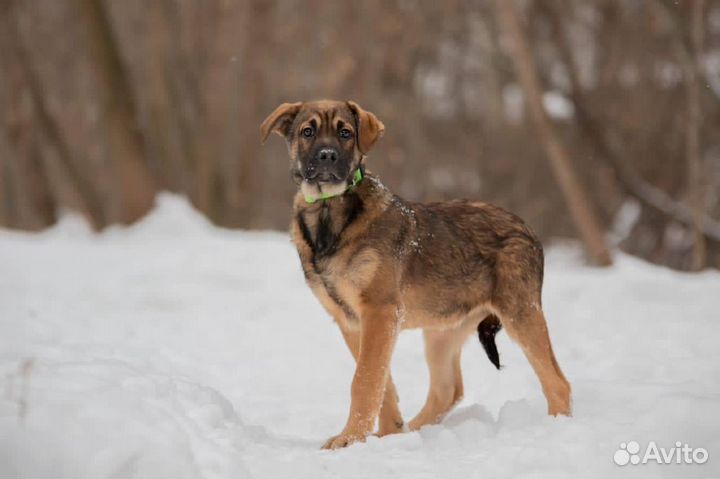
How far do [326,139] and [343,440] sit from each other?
2146 millimetres

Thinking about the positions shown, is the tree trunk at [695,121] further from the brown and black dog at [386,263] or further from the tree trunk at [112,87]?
the tree trunk at [112,87]

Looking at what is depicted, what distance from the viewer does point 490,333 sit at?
7.13 meters

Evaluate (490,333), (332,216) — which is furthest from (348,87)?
(332,216)

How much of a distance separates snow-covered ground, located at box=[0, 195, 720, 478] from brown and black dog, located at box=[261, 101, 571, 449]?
0.53 metres

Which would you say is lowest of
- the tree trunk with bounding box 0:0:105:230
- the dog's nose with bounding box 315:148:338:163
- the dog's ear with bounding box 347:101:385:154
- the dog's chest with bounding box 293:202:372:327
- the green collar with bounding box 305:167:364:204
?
the tree trunk with bounding box 0:0:105:230

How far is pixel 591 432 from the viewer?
17.7ft

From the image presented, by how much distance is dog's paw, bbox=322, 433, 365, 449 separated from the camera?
589cm

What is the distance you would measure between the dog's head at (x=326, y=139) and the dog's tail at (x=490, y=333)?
1668 millimetres

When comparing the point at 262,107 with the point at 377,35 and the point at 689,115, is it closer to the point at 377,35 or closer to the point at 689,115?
the point at 377,35

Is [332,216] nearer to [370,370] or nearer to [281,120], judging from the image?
[281,120]

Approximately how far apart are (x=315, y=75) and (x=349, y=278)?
1686 cm
